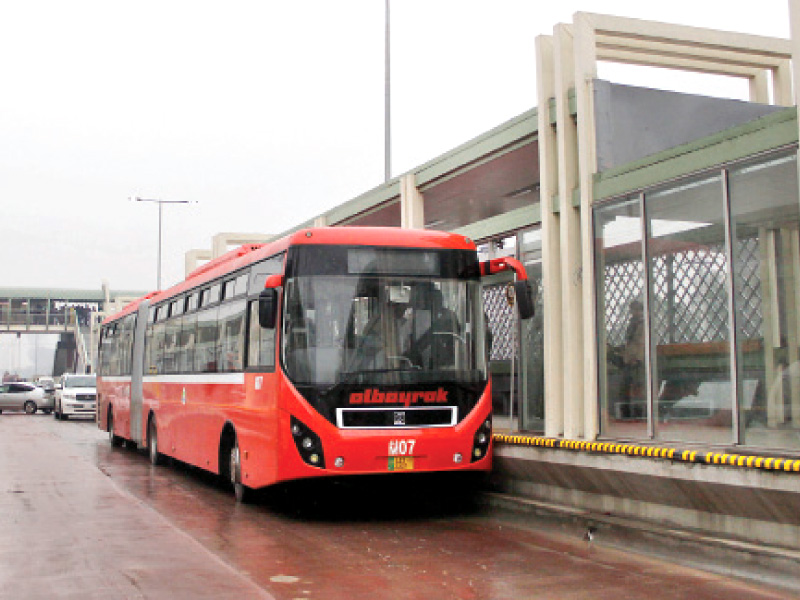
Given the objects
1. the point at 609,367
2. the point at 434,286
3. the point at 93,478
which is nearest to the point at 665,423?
the point at 609,367

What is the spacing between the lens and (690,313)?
9773mm

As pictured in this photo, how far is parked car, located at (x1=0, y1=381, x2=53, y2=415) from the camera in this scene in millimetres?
47469

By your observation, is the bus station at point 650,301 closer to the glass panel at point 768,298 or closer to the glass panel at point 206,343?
the glass panel at point 768,298

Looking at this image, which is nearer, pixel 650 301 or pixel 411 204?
pixel 650 301

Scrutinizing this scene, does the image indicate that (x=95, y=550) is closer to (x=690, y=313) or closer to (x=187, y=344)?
(x=690, y=313)

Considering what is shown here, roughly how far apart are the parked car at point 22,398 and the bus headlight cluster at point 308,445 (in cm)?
4024

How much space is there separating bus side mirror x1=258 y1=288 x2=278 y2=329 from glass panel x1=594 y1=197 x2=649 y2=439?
3.57m

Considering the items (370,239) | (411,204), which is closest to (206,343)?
(411,204)

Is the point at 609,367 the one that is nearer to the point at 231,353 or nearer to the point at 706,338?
the point at 706,338

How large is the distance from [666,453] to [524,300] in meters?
2.59

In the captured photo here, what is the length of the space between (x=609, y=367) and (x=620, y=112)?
2.96 metres

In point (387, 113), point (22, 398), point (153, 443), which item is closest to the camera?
point (153, 443)

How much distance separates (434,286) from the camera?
1146cm

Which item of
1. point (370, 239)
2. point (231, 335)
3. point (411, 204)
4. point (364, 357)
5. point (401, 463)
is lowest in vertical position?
point (401, 463)
